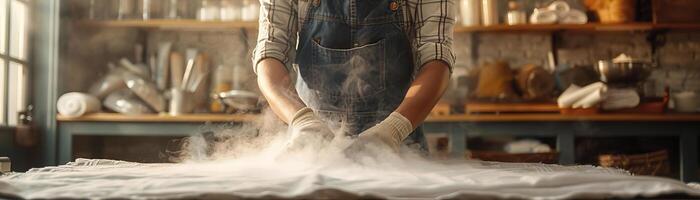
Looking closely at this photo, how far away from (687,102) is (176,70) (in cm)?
252

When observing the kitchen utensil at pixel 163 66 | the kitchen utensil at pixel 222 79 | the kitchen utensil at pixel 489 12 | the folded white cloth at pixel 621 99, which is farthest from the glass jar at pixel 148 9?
the folded white cloth at pixel 621 99

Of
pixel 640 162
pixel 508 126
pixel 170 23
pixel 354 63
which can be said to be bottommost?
pixel 640 162

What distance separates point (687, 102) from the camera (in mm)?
3977

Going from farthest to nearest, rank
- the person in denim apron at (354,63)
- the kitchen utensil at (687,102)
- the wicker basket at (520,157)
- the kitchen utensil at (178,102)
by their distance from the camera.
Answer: the kitchen utensil at (687,102) → the kitchen utensil at (178,102) → the wicker basket at (520,157) → the person in denim apron at (354,63)

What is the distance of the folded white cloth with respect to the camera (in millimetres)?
3816

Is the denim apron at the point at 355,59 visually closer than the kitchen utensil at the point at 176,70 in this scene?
Yes

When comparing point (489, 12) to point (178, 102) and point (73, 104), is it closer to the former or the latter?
point (178, 102)

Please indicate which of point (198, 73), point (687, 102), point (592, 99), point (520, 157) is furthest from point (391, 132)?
point (687, 102)

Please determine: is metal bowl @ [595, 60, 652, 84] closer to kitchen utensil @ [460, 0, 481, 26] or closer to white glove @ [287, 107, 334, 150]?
kitchen utensil @ [460, 0, 481, 26]

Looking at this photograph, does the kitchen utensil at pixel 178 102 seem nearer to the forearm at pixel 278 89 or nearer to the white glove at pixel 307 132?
the forearm at pixel 278 89

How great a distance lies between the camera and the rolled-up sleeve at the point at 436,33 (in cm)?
186

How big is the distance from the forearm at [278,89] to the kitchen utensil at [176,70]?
2.25 metres

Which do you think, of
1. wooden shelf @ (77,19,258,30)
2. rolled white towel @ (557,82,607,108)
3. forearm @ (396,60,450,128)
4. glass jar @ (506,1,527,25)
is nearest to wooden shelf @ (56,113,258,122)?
wooden shelf @ (77,19,258,30)

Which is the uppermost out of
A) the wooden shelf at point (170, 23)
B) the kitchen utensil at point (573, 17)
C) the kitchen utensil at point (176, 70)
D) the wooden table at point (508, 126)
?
the kitchen utensil at point (573, 17)
